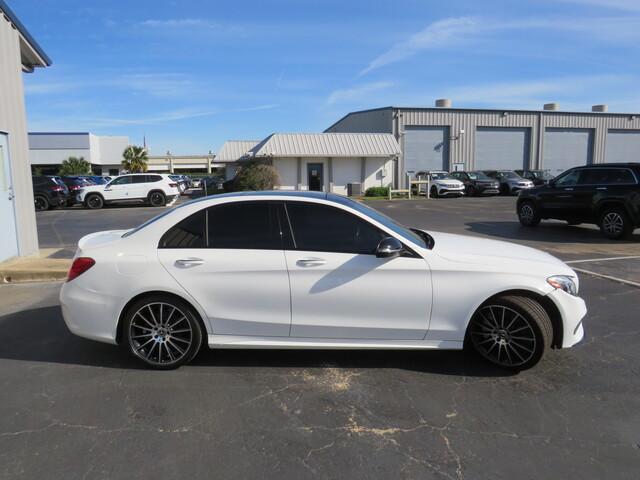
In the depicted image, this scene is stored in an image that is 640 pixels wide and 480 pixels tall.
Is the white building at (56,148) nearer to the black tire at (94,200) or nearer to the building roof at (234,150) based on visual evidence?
the building roof at (234,150)

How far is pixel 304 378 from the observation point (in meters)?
4.23

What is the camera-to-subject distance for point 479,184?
32.4 metres

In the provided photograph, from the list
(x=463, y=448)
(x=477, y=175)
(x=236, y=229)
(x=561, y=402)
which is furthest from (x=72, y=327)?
(x=477, y=175)

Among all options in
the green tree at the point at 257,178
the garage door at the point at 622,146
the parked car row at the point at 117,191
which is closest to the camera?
the parked car row at the point at 117,191

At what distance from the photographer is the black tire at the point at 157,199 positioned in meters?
25.2

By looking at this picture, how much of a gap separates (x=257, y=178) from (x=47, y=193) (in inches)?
457

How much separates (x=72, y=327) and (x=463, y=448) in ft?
11.2

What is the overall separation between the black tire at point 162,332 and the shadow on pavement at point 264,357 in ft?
0.67

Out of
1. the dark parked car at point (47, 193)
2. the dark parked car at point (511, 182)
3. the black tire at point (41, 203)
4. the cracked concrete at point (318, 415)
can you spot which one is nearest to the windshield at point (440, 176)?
the dark parked car at point (511, 182)

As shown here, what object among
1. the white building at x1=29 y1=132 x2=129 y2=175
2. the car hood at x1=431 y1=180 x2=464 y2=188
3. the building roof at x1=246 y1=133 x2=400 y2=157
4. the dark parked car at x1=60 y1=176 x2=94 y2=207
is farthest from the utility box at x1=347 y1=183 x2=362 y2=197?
the white building at x1=29 y1=132 x2=129 y2=175

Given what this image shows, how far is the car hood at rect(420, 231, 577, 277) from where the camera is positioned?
13.9ft

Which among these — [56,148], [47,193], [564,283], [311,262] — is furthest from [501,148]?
[56,148]

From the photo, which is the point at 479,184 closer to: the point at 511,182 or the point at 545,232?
the point at 511,182

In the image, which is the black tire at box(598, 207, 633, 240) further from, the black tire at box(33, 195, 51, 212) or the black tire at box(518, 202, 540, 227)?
the black tire at box(33, 195, 51, 212)
